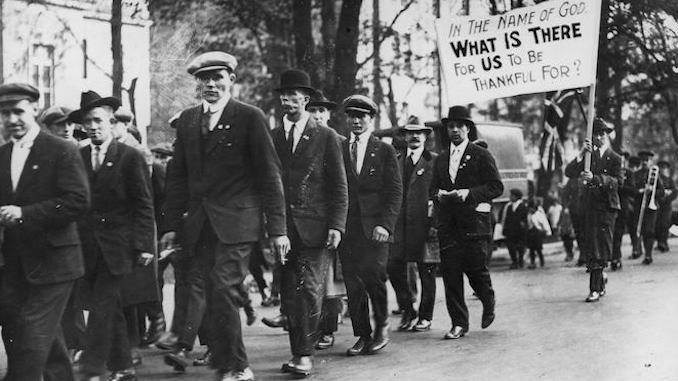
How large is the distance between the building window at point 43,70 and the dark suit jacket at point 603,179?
12.0 m

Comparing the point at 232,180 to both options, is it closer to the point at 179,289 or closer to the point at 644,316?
the point at 179,289

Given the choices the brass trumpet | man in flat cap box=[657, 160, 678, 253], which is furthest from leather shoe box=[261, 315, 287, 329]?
man in flat cap box=[657, 160, 678, 253]

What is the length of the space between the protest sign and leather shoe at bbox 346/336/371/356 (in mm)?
3433

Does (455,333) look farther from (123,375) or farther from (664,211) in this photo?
(664,211)

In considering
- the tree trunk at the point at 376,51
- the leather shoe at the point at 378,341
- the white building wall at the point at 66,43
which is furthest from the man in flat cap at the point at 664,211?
the leather shoe at the point at 378,341

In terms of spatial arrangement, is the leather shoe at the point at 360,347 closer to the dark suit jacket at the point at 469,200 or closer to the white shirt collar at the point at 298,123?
the dark suit jacket at the point at 469,200

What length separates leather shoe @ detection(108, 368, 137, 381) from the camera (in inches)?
298

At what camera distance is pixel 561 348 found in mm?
8836

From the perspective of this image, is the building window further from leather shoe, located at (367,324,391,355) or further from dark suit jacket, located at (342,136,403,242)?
leather shoe, located at (367,324,391,355)

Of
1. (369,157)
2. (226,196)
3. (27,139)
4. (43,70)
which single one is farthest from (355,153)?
(43,70)

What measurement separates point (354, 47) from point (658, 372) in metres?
11.9

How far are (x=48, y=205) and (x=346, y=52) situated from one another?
1298 cm

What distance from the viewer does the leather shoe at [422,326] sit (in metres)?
10.4

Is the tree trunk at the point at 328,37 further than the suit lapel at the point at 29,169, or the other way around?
the tree trunk at the point at 328,37
